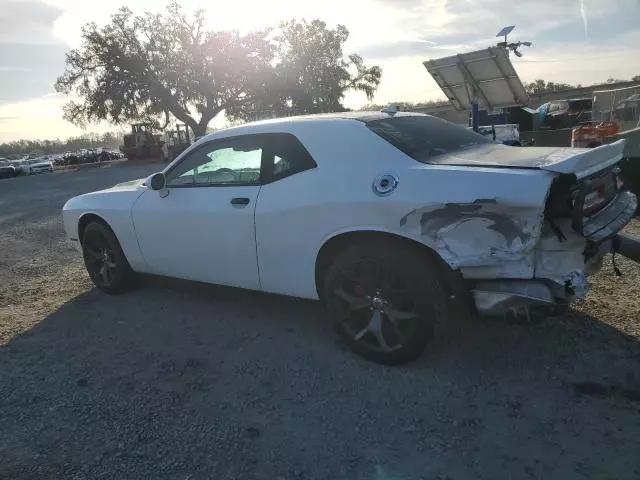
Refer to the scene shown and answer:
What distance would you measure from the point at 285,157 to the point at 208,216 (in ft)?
2.64

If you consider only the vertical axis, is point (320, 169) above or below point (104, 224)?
above

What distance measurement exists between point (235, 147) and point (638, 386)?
3.17 metres

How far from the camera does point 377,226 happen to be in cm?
306

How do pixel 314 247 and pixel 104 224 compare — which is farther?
pixel 104 224

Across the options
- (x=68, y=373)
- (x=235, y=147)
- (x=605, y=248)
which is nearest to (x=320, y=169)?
(x=235, y=147)

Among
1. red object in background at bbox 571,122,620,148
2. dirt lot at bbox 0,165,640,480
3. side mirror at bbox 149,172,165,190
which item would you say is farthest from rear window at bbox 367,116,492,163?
red object in background at bbox 571,122,620,148

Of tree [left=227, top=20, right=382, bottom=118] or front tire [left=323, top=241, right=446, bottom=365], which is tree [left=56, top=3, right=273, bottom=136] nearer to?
tree [left=227, top=20, right=382, bottom=118]

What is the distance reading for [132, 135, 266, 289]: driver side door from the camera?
3.75 m

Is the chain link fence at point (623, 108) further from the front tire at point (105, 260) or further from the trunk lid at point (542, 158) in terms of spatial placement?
the front tire at point (105, 260)

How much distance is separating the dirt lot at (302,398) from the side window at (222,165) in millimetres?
1173

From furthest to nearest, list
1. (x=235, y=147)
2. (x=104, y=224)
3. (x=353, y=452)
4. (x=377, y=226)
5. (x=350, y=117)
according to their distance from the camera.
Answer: (x=104, y=224)
(x=235, y=147)
(x=350, y=117)
(x=377, y=226)
(x=353, y=452)

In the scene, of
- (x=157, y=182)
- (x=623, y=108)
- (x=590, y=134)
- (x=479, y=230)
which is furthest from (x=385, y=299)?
(x=623, y=108)

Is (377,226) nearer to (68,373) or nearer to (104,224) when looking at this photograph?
(68,373)

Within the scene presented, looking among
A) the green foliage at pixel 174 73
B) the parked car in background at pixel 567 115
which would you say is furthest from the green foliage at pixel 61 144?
the parked car in background at pixel 567 115
